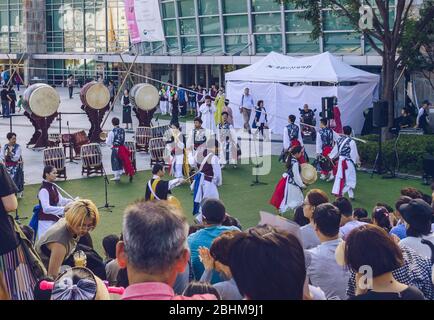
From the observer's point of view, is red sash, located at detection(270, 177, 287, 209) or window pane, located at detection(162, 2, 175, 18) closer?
red sash, located at detection(270, 177, 287, 209)

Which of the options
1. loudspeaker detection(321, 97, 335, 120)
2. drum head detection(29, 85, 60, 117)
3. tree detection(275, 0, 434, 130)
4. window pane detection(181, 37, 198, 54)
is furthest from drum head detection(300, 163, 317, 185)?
window pane detection(181, 37, 198, 54)

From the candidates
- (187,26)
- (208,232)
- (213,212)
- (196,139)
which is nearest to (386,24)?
(196,139)

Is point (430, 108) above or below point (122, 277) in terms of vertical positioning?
above

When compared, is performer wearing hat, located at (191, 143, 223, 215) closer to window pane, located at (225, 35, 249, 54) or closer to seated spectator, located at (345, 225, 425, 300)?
seated spectator, located at (345, 225, 425, 300)

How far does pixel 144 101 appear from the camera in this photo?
854 inches

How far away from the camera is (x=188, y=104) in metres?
32.4

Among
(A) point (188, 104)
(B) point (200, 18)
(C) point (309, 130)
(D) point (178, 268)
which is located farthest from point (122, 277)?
(B) point (200, 18)

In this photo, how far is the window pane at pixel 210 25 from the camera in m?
33.0

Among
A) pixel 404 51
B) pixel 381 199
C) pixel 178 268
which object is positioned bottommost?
pixel 381 199

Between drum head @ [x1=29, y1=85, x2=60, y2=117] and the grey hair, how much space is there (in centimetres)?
1723

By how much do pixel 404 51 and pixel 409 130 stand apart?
3673mm

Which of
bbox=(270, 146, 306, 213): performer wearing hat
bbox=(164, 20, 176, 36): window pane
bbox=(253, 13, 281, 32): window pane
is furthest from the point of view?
bbox=(164, 20, 176, 36): window pane

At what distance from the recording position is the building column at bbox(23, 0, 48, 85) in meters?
49.7

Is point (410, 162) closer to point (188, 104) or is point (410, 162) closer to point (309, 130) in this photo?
point (309, 130)
